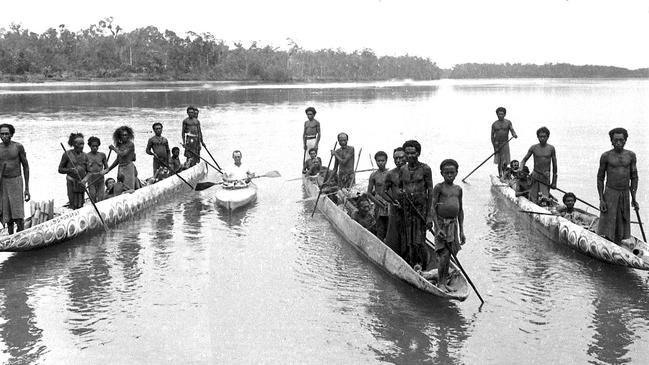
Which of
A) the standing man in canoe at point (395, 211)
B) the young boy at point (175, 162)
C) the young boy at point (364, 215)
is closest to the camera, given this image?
the standing man in canoe at point (395, 211)

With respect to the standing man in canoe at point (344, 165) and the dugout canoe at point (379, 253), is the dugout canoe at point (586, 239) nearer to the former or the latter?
the dugout canoe at point (379, 253)

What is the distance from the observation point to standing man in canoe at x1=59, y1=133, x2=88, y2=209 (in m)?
11.8

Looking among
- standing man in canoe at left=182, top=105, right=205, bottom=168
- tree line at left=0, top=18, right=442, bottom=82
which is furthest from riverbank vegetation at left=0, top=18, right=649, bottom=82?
standing man in canoe at left=182, top=105, right=205, bottom=168

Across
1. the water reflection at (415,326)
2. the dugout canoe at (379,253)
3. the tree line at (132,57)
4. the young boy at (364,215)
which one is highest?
the tree line at (132,57)

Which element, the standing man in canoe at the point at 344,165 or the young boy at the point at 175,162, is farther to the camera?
the young boy at the point at 175,162

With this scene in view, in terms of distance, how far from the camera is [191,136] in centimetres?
1761

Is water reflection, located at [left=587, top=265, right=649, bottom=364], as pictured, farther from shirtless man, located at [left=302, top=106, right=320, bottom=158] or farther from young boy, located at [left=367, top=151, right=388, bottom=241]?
shirtless man, located at [left=302, top=106, right=320, bottom=158]

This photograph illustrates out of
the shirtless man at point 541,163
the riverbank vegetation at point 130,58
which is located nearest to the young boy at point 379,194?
the shirtless man at point 541,163

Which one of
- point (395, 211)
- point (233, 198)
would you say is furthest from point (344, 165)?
point (395, 211)

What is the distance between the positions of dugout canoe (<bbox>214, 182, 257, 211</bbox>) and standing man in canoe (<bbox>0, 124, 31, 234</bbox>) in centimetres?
462

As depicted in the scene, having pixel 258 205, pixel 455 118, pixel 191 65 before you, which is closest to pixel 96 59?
pixel 191 65

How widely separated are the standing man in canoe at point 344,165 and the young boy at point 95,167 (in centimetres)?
456

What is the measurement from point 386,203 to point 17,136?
2320 centimetres

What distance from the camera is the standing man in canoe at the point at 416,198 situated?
8.53 metres
